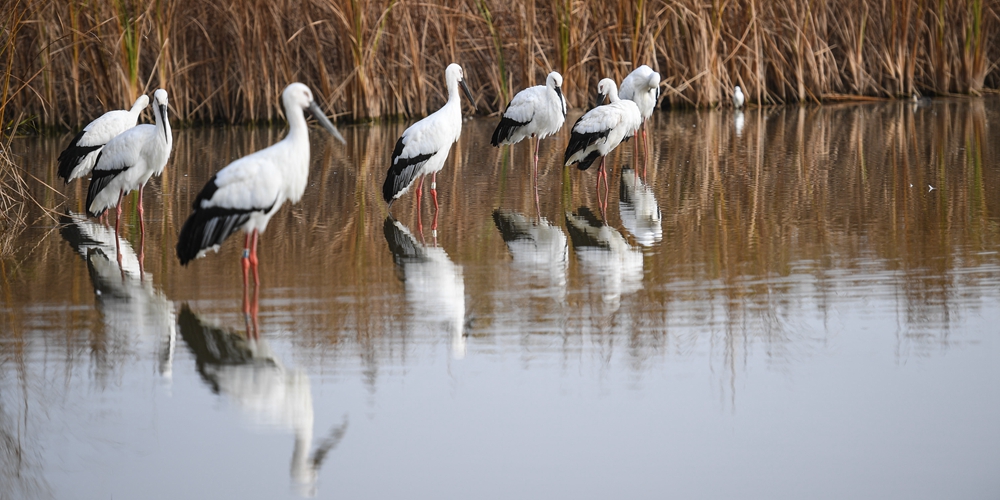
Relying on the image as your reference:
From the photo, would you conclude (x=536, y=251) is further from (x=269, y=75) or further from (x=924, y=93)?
(x=924, y=93)

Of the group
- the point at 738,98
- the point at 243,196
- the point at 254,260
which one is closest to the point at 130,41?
the point at 738,98

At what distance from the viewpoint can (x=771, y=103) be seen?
60.9ft

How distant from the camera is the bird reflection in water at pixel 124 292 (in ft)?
18.3

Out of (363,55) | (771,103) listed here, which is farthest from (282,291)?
(771,103)

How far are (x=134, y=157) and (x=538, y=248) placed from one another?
10.4 feet

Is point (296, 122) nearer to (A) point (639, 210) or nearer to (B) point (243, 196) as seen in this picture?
(B) point (243, 196)

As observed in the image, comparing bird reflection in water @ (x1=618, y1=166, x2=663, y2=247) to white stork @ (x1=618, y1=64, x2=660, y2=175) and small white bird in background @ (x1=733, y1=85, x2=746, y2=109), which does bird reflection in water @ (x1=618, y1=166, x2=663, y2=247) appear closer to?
white stork @ (x1=618, y1=64, x2=660, y2=175)

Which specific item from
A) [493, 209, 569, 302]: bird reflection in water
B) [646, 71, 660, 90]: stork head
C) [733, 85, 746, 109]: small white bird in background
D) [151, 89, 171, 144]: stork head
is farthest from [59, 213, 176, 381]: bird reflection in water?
[733, 85, 746, 109]: small white bird in background

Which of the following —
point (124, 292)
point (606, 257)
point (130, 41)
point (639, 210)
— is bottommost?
point (124, 292)

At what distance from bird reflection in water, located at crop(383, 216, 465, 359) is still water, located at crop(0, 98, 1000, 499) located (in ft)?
0.09

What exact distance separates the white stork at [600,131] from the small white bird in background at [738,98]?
7326mm

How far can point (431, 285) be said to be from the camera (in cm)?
650

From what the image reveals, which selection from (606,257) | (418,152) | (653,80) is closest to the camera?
(606,257)

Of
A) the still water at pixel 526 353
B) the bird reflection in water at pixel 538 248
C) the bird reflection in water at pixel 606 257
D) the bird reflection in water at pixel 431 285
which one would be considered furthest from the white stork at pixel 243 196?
the bird reflection in water at pixel 606 257
